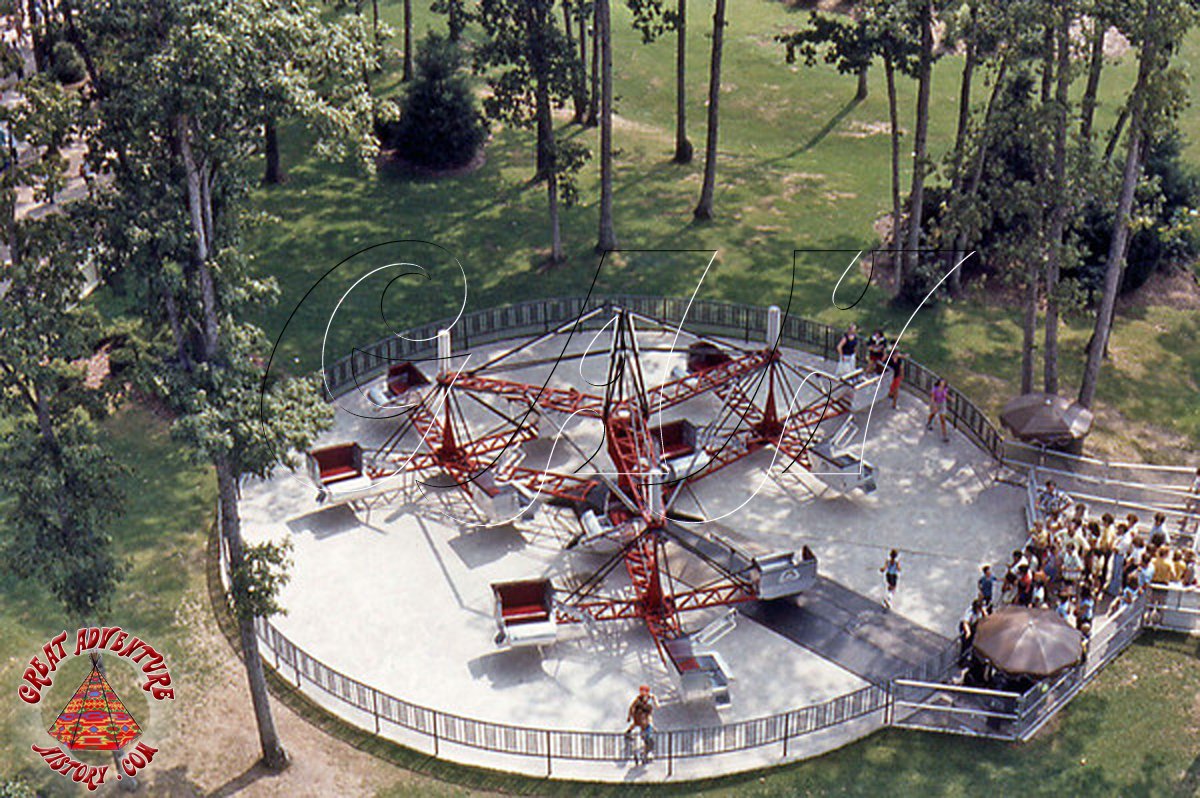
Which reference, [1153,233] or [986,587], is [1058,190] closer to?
[986,587]

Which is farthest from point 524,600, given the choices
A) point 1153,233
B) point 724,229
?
point 1153,233

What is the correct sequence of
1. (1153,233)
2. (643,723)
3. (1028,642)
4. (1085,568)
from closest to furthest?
(643,723) → (1028,642) → (1085,568) → (1153,233)

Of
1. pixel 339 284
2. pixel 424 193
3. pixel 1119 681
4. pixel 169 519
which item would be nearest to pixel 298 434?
pixel 169 519

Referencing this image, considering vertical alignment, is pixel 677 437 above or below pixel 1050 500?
above

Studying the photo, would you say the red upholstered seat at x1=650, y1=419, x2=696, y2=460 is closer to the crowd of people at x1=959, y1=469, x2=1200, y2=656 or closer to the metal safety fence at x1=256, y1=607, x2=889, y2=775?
the crowd of people at x1=959, y1=469, x2=1200, y2=656

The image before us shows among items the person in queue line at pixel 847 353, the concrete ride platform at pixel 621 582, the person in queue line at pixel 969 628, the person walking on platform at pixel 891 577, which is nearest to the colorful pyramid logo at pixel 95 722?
the concrete ride platform at pixel 621 582

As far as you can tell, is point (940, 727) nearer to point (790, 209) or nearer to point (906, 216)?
point (906, 216)

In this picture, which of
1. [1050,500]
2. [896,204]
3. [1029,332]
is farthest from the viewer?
[896,204]

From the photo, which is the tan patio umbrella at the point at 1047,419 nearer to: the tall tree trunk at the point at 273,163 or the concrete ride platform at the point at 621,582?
the concrete ride platform at the point at 621,582

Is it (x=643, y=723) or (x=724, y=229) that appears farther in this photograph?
(x=724, y=229)
